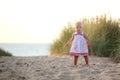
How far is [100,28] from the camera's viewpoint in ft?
45.4

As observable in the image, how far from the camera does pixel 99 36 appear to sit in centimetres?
1366

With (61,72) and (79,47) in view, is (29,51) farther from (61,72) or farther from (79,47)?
(61,72)

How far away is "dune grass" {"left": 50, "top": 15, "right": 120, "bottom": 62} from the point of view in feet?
43.1

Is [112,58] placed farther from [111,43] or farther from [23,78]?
[23,78]

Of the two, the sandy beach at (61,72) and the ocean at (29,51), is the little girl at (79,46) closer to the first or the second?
the sandy beach at (61,72)

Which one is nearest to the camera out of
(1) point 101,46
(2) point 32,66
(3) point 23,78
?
(3) point 23,78

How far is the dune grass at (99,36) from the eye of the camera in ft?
43.1

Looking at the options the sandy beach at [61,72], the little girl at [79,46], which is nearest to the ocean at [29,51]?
the little girl at [79,46]

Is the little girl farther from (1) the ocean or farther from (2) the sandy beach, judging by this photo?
(1) the ocean

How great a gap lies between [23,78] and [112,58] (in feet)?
13.2

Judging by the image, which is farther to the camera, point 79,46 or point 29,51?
point 29,51

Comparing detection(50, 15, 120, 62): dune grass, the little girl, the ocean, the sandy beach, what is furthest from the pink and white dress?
the ocean

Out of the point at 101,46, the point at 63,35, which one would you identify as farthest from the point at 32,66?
the point at 63,35

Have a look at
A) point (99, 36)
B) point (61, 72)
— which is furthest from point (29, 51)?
point (61, 72)
